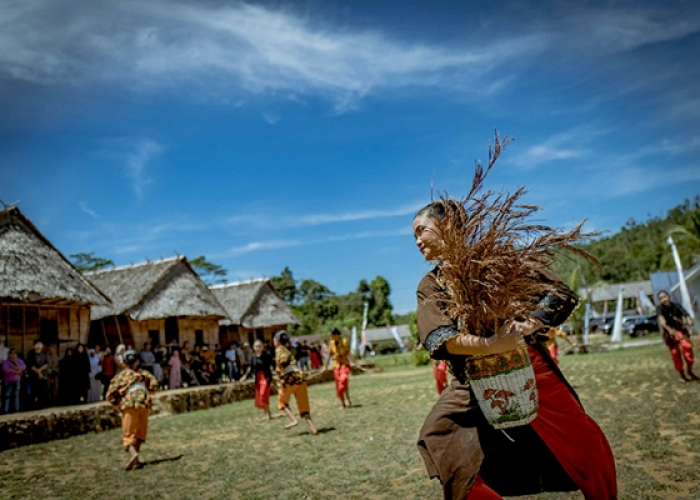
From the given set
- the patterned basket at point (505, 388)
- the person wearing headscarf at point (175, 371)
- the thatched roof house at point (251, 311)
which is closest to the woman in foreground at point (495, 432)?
A: the patterned basket at point (505, 388)

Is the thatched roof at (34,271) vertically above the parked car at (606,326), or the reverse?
the thatched roof at (34,271)

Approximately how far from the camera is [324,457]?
729 cm

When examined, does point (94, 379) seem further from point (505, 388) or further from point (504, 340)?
point (504, 340)

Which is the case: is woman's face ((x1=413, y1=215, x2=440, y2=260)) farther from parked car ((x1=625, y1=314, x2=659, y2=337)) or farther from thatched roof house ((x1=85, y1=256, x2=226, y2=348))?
parked car ((x1=625, y1=314, x2=659, y2=337))

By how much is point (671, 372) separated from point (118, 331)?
17.8m

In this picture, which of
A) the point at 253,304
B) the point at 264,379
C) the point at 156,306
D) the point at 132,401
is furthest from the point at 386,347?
the point at 132,401

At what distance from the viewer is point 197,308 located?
22.4 metres

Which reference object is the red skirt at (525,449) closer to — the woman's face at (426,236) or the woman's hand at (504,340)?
the woman's hand at (504,340)

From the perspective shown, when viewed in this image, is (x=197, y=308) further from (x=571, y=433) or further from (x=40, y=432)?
(x=571, y=433)

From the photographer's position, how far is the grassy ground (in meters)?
5.43

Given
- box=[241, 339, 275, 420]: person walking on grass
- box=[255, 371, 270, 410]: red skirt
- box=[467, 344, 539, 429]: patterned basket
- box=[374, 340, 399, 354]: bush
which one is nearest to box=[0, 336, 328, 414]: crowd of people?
box=[241, 339, 275, 420]: person walking on grass

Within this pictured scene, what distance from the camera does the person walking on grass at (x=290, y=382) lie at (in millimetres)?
9242

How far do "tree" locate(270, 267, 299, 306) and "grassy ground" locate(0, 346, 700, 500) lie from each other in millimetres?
47232

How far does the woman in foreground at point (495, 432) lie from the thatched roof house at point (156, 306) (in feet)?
63.9
